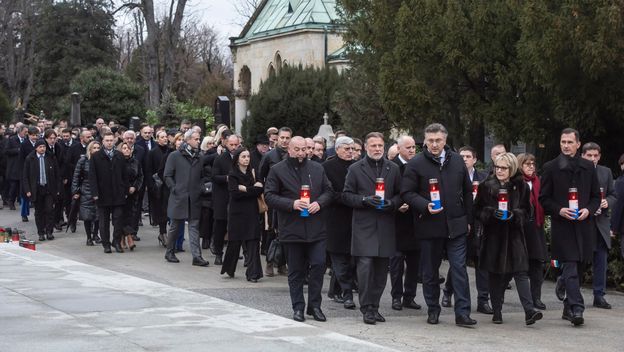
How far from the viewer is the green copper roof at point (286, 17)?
5828 centimetres

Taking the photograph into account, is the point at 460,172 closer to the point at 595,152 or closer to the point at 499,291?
the point at 499,291

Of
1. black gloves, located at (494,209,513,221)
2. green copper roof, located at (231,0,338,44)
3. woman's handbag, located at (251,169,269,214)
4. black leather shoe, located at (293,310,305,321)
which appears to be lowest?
black leather shoe, located at (293,310,305,321)

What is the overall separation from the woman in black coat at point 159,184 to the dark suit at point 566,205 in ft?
27.1

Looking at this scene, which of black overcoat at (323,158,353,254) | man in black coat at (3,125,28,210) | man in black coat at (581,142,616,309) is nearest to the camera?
black overcoat at (323,158,353,254)

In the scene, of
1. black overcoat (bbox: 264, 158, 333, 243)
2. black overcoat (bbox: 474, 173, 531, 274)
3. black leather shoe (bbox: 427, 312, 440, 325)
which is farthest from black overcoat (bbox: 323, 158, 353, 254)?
black overcoat (bbox: 474, 173, 531, 274)

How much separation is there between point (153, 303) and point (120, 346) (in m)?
2.37

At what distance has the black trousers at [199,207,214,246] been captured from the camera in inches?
650

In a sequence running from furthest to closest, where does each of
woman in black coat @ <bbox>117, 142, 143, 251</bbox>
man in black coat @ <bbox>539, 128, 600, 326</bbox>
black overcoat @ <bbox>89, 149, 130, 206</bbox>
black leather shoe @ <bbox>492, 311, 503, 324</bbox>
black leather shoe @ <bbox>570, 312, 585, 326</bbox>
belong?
woman in black coat @ <bbox>117, 142, 143, 251</bbox>, black overcoat @ <bbox>89, 149, 130, 206</bbox>, man in black coat @ <bbox>539, 128, 600, 326</bbox>, black leather shoe @ <bbox>492, 311, 503, 324</bbox>, black leather shoe @ <bbox>570, 312, 585, 326</bbox>

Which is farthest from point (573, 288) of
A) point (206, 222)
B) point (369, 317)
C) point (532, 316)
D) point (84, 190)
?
point (84, 190)

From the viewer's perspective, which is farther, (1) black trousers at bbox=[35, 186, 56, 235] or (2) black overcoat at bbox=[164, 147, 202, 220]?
(1) black trousers at bbox=[35, 186, 56, 235]

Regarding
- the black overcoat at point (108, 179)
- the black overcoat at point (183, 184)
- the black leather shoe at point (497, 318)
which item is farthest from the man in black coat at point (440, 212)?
the black overcoat at point (108, 179)

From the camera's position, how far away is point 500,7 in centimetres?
2150

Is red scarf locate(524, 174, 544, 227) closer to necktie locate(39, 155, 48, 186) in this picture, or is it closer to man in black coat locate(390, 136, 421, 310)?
man in black coat locate(390, 136, 421, 310)

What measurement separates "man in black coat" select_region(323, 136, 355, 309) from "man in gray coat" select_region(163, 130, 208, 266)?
422 centimetres
